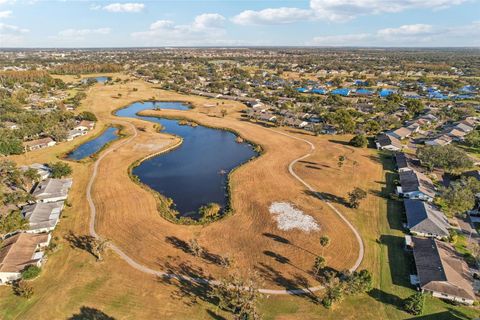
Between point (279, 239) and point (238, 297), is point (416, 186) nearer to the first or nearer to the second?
point (279, 239)

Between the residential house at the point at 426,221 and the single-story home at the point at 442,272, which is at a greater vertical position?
the residential house at the point at 426,221

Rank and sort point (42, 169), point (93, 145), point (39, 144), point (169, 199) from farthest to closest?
point (93, 145), point (39, 144), point (42, 169), point (169, 199)

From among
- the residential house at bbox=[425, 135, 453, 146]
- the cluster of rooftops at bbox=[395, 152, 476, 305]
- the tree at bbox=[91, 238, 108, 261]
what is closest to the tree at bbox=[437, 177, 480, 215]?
the cluster of rooftops at bbox=[395, 152, 476, 305]

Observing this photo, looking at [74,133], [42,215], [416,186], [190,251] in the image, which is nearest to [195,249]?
[190,251]

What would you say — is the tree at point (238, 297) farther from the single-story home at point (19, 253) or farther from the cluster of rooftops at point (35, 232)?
the cluster of rooftops at point (35, 232)

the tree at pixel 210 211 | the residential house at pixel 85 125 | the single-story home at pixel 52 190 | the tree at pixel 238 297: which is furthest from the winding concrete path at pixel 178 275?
the residential house at pixel 85 125

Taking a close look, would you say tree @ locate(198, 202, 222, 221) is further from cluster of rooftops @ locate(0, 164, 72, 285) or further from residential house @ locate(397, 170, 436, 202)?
residential house @ locate(397, 170, 436, 202)
